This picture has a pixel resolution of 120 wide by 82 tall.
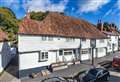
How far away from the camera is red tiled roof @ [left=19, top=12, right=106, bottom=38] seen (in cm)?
2588

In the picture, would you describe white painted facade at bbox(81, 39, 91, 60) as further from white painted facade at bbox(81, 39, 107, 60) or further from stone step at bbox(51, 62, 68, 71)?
stone step at bbox(51, 62, 68, 71)

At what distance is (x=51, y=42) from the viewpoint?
27438 mm

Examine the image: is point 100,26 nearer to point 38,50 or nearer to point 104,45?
point 104,45

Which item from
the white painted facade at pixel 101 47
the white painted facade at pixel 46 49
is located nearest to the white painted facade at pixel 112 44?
the white painted facade at pixel 101 47

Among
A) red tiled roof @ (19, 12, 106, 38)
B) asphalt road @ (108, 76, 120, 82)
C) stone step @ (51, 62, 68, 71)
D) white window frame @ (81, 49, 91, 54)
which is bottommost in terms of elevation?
asphalt road @ (108, 76, 120, 82)

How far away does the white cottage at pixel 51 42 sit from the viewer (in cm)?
2425

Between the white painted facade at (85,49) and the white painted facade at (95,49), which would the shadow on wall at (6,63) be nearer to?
the white painted facade at (85,49)

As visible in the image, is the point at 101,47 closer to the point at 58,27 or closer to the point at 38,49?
the point at 58,27

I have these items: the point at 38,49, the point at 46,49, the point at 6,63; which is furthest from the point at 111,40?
the point at 6,63

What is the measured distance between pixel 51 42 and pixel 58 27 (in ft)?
13.3

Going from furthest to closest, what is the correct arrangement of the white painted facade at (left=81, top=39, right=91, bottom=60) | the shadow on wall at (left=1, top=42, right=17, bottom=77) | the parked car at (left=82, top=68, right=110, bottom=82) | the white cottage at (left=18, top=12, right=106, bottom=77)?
the white painted facade at (left=81, top=39, right=91, bottom=60) → the shadow on wall at (left=1, top=42, right=17, bottom=77) → the white cottage at (left=18, top=12, right=106, bottom=77) → the parked car at (left=82, top=68, right=110, bottom=82)

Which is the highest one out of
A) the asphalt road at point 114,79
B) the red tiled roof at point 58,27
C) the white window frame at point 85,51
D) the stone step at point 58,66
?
the red tiled roof at point 58,27

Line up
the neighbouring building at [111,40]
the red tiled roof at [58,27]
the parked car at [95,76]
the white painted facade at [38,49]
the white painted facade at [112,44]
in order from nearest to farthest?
1. the parked car at [95,76]
2. the white painted facade at [38,49]
3. the red tiled roof at [58,27]
4. the neighbouring building at [111,40]
5. the white painted facade at [112,44]

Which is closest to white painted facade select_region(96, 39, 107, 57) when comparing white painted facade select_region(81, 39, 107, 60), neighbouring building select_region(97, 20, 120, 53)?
white painted facade select_region(81, 39, 107, 60)
